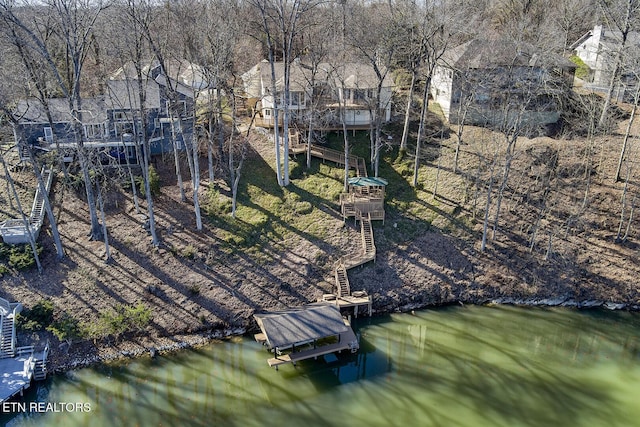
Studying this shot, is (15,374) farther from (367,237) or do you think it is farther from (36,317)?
(367,237)

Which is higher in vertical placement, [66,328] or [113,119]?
[113,119]

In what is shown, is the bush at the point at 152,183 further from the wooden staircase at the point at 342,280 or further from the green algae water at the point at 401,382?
the wooden staircase at the point at 342,280

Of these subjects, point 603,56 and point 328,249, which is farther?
point 603,56

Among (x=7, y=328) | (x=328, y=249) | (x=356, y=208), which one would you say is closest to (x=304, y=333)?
(x=328, y=249)

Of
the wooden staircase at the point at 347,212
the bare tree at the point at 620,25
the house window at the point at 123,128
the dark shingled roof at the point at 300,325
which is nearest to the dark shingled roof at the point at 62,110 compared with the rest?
the house window at the point at 123,128

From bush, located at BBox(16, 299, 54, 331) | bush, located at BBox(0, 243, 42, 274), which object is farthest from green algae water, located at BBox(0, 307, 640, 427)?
bush, located at BBox(0, 243, 42, 274)

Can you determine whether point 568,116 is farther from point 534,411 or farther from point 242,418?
point 242,418
